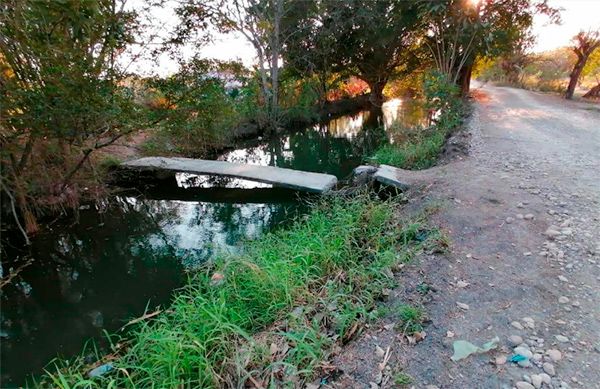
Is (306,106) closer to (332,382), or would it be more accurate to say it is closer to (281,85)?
(281,85)

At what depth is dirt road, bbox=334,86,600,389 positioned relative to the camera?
1.98m

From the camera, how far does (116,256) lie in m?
4.93

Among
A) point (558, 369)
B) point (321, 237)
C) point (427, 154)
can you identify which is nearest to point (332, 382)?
point (558, 369)

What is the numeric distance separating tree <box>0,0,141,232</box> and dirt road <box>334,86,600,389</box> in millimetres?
3736

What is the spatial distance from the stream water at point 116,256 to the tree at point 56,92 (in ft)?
2.73

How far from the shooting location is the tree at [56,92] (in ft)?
10.9

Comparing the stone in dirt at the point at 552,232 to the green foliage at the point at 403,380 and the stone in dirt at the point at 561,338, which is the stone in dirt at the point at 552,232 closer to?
the stone in dirt at the point at 561,338

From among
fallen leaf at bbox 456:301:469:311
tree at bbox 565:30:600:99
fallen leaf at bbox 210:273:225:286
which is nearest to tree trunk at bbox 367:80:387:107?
tree at bbox 565:30:600:99

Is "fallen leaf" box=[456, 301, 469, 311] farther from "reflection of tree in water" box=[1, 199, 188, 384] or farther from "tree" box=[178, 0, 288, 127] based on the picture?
"tree" box=[178, 0, 288, 127]

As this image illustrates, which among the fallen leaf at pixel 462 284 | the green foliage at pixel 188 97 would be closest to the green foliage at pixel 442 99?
the green foliage at pixel 188 97

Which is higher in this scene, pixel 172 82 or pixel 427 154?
pixel 172 82

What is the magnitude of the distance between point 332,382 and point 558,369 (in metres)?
1.28

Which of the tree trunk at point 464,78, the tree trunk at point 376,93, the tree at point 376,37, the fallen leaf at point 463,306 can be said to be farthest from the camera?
the tree trunk at point 376,93

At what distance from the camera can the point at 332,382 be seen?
2.08 metres
